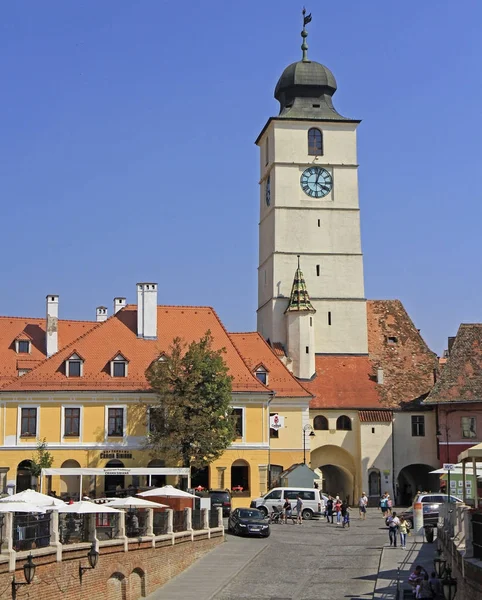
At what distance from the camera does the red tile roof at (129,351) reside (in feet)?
168

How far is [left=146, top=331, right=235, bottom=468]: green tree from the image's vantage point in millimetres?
47781

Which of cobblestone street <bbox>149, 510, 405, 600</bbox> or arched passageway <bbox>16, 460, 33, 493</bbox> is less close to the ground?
arched passageway <bbox>16, 460, 33, 493</bbox>

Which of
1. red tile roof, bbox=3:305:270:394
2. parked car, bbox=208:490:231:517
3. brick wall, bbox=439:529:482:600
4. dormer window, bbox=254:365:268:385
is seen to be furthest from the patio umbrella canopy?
dormer window, bbox=254:365:268:385

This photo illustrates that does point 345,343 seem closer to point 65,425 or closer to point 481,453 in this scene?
point 65,425

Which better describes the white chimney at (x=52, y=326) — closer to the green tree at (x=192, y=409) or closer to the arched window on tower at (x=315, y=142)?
the green tree at (x=192, y=409)

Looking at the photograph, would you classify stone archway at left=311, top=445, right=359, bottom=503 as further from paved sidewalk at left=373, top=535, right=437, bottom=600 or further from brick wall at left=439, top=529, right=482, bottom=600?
brick wall at left=439, top=529, right=482, bottom=600

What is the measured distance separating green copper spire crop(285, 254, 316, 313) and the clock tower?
64cm

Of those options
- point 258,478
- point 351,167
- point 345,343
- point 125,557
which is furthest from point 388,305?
point 125,557

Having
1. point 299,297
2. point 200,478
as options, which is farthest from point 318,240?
point 200,478

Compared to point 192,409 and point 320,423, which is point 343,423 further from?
point 192,409

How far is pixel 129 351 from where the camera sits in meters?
53.6

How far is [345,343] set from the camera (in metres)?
67.4

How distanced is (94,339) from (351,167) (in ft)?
83.0

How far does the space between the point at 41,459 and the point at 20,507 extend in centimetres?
2482
